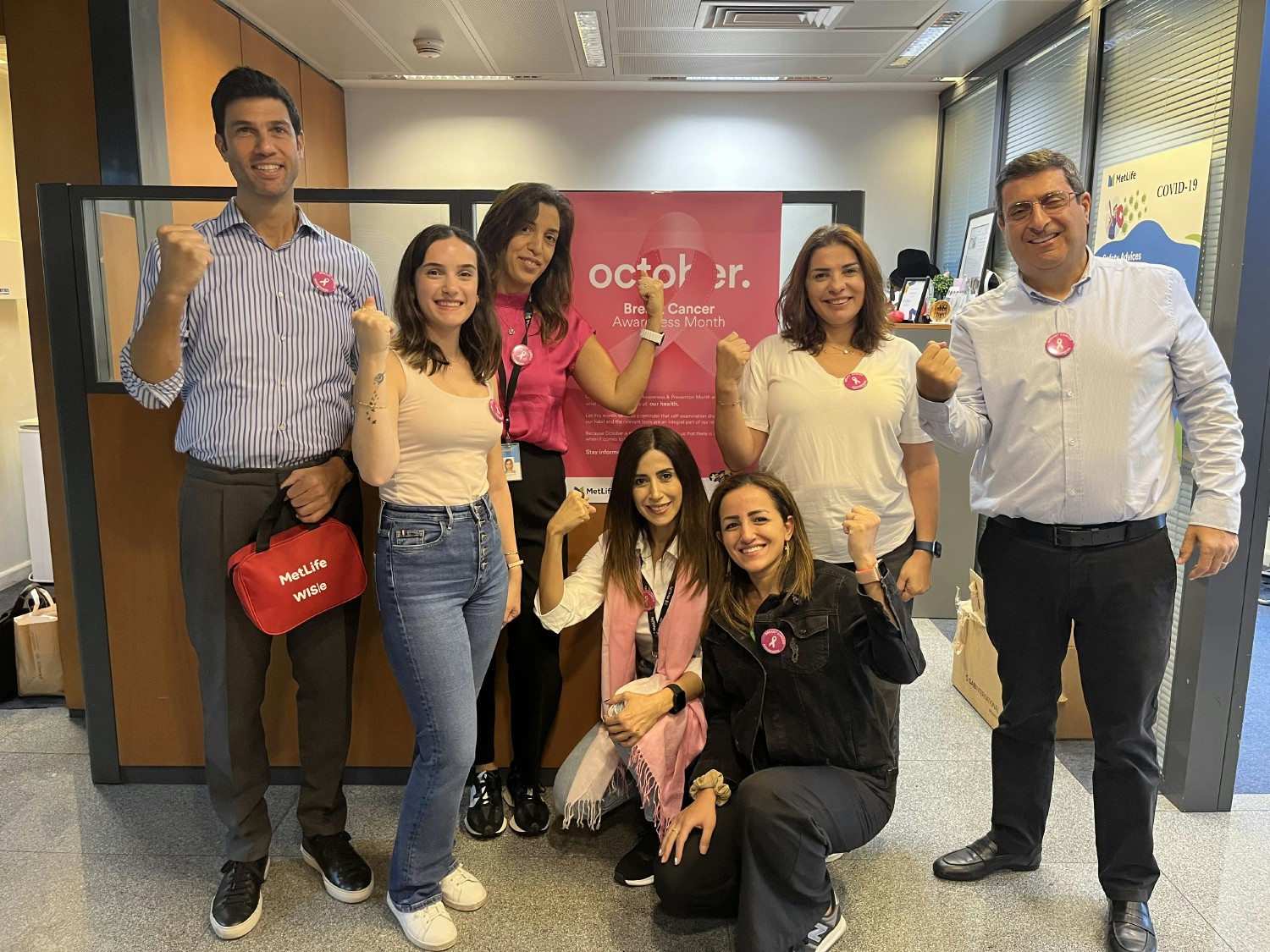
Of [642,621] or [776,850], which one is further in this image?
[642,621]

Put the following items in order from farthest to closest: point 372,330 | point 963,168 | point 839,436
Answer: point 963,168 < point 839,436 < point 372,330

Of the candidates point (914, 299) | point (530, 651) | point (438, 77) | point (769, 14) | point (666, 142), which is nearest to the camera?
point (530, 651)

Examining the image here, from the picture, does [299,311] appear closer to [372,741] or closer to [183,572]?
[183,572]

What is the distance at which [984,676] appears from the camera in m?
3.16

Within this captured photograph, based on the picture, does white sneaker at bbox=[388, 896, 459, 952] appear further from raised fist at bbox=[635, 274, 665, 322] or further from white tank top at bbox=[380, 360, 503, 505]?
raised fist at bbox=[635, 274, 665, 322]

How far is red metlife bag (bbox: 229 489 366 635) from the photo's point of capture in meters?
1.88

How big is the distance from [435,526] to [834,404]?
920mm

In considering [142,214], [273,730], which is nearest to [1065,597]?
[273,730]

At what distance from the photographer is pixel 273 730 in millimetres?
2576

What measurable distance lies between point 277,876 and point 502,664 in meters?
0.75

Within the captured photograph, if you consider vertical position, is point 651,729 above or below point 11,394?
below

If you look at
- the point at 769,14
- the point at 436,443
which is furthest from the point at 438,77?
the point at 436,443

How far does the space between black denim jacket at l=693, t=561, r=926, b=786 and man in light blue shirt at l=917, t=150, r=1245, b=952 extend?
0.43 m

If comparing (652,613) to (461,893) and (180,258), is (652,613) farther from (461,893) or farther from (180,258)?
(180,258)
